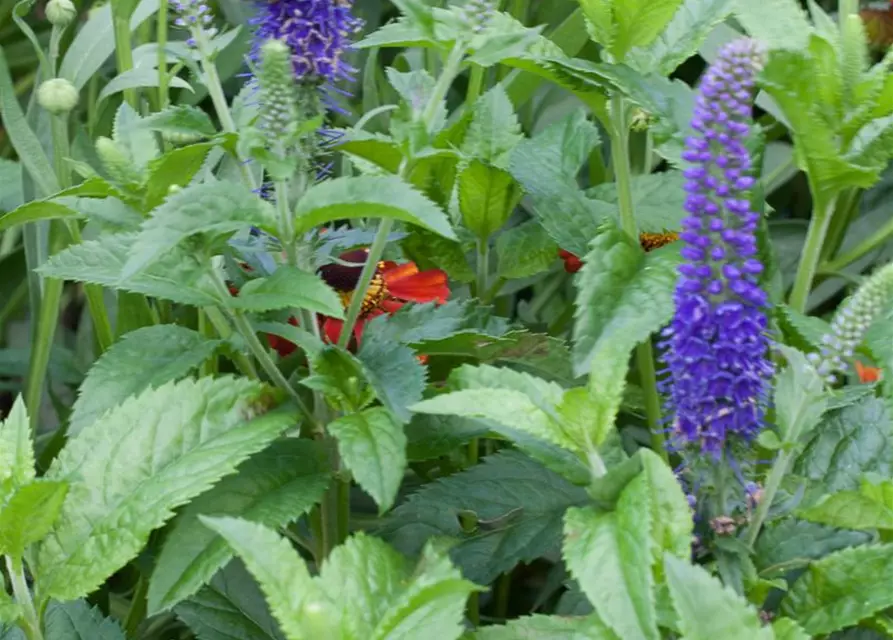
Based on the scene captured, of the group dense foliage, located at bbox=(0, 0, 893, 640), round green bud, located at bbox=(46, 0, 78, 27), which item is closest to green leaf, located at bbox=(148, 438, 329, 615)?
dense foliage, located at bbox=(0, 0, 893, 640)

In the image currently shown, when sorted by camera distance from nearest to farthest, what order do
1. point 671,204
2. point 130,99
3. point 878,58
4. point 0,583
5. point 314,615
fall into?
1. point 314,615
2. point 0,583
3. point 671,204
4. point 130,99
5. point 878,58

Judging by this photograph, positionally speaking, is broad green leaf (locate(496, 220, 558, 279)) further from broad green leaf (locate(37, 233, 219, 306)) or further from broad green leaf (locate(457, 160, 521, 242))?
broad green leaf (locate(37, 233, 219, 306))

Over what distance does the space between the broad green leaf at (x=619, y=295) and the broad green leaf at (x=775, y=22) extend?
107 mm

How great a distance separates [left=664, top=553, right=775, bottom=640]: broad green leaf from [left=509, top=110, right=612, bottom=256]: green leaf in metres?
0.25

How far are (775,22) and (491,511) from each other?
27 cm

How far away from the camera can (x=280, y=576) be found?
0.39 m

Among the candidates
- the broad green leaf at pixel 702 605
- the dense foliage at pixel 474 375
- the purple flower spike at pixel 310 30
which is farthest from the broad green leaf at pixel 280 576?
the purple flower spike at pixel 310 30

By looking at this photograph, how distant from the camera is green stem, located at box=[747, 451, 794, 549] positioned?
450 millimetres

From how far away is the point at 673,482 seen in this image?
0.43 metres

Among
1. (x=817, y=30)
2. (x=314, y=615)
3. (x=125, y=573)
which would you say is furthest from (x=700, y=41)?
(x=125, y=573)

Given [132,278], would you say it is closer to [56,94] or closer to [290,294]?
[290,294]

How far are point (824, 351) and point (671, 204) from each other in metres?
0.22

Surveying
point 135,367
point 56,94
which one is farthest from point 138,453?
point 56,94

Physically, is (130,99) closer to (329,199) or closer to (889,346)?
(329,199)
